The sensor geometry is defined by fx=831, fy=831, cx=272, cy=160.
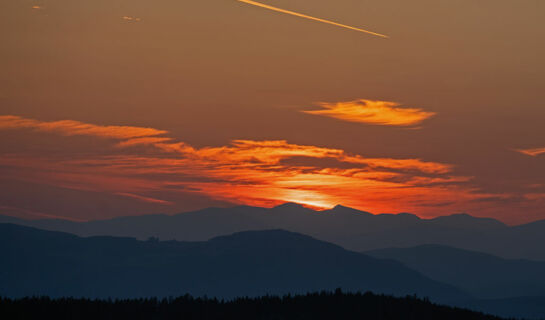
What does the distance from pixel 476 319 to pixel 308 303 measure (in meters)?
13.3

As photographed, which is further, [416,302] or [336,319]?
[416,302]

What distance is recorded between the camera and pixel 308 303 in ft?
215

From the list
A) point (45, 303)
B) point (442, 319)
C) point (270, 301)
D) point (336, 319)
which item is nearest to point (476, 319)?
point (442, 319)

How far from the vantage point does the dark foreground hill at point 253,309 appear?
207 ft

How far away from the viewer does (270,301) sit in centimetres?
6631

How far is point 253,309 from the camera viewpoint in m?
64.6

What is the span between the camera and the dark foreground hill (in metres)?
63.2

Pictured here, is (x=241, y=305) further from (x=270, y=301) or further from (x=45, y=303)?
(x=45, y=303)

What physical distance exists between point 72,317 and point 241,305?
13.0 meters

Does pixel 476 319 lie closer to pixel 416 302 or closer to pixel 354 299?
pixel 416 302

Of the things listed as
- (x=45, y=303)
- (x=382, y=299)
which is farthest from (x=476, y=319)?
(x=45, y=303)

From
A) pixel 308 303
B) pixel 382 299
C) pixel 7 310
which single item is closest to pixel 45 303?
pixel 7 310

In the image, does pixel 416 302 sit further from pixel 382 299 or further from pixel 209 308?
pixel 209 308

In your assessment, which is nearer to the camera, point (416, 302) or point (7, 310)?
point (7, 310)
